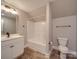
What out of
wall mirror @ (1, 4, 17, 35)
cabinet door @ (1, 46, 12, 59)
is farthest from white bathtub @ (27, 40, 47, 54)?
cabinet door @ (1, 46, 12, 59)

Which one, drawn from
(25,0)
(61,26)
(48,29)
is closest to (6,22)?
(25,0)

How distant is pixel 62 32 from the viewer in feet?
10.2

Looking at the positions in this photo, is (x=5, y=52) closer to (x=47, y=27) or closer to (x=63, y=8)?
(x=47, y=27)

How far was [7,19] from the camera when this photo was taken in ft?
8.85

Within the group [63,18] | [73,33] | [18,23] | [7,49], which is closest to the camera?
[7,49]

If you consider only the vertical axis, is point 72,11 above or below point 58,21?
above

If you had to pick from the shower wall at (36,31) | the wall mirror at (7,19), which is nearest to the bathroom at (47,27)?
the wall mirror at (7,19)

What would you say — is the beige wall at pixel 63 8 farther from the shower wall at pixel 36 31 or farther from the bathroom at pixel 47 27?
the shower wall at pixel 36 31

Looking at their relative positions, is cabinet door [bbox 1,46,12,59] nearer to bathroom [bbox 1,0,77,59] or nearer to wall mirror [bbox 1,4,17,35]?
bathroom [bbox 1,0,77,59]

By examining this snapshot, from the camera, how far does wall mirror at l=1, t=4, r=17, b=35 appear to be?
100 inches

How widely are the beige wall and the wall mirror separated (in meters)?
1.90

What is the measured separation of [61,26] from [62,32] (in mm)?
295

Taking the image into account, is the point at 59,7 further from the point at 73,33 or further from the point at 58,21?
the point at 73,33

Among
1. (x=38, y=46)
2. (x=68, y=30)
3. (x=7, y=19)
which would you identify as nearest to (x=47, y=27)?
(x=68, y=30)
